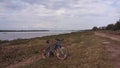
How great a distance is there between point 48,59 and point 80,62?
3046 mm

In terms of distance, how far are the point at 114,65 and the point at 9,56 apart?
1400cm

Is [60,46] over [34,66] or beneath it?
over

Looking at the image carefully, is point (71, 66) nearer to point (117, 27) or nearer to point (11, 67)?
point (11, 67)

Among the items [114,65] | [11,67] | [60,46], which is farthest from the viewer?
A: [11,67]

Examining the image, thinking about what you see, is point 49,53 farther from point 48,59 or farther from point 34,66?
point 34,66

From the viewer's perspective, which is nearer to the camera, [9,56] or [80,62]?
[80,62]

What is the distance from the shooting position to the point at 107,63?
1509 centimetres

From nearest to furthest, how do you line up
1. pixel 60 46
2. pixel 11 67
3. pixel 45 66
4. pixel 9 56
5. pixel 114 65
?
1. pixel 114 65
2. pixel 45 66
3. pixel 60 46
4. pixel 11 67
5. pixel 9 56

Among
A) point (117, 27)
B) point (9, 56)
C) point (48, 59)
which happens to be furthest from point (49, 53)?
point (117, 27)

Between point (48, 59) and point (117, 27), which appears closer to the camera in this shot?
point (48, 59)

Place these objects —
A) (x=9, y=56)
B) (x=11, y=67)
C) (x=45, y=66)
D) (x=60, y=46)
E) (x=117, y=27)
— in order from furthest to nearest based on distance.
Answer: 1. (x=117, y=27)
2. (x=9, y=56)
3. (x=11, y=67)
4. (x=60, y=46)
5. (x=45, y=66)

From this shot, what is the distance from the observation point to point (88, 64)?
15.1 m

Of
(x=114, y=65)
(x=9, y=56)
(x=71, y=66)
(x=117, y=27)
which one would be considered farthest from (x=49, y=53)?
(x=117, y=27)

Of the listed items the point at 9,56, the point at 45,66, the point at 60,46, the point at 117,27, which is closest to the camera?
the point at 45,66
